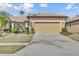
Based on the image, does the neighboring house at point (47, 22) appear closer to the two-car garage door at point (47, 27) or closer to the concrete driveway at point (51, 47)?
the two-car garage door at point (47, 27)

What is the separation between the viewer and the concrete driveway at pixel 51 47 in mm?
5906

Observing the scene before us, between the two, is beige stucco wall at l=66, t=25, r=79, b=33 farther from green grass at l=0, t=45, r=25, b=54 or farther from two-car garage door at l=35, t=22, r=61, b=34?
green grass at l=0, t=45, r=25, b=54

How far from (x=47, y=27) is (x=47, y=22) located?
210 mm

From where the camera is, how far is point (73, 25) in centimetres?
629

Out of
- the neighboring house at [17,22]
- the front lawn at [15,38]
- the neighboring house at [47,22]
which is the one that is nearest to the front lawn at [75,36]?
the neighboring house at [47,22]

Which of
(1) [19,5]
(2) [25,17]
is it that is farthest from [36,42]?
(1) [19,5]

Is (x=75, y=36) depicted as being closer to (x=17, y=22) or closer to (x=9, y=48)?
(x=17, y=22)

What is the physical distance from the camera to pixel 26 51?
593 centimetres

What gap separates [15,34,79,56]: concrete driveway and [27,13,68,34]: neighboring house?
0.31 metres

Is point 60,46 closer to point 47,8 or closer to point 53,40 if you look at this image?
point 53,40

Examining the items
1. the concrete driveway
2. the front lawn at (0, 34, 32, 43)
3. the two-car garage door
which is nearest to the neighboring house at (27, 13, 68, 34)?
the two-car garage door

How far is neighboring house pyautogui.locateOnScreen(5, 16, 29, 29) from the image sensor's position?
20.4ft

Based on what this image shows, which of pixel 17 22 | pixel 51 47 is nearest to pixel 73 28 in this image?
pixel 51 47

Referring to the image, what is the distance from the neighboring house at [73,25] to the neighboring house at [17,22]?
4.41ft
